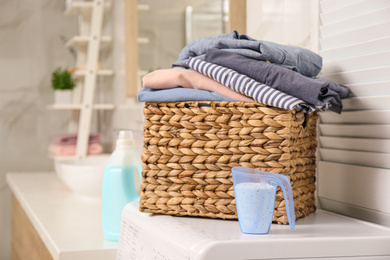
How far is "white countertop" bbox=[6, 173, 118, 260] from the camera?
40.8 inches

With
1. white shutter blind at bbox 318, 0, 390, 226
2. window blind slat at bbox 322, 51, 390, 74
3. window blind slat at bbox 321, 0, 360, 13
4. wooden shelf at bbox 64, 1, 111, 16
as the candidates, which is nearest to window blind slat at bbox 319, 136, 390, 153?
white shutter blind at bbox 318, 0, 390, 226

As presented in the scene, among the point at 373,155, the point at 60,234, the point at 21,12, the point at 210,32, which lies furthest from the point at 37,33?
the point at 373,155

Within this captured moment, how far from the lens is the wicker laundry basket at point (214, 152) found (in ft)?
2.40

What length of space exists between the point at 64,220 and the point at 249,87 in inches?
32.5

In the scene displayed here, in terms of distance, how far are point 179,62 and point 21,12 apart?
2.44 metres

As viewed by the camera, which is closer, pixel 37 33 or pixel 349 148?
pixel 349 148

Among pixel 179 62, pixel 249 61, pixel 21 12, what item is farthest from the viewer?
pixel 21 12

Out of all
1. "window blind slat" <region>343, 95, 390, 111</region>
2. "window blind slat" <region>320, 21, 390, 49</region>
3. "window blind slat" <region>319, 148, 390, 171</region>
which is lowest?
"window blind slat" <region>319, 148, 390, 171</region>

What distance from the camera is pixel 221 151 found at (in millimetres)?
762

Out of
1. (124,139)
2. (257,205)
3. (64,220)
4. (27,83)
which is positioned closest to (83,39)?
(27,83)

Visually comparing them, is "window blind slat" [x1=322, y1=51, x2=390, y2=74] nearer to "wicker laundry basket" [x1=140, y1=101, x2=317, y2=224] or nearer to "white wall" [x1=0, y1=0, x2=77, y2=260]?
"wicker laundry basket" [x1=140, y1=101, x2=317, y2=224]

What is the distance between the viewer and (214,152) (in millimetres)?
767

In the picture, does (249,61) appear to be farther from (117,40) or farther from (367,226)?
(117,40)

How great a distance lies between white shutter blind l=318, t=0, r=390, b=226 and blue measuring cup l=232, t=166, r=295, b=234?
0.71ft
